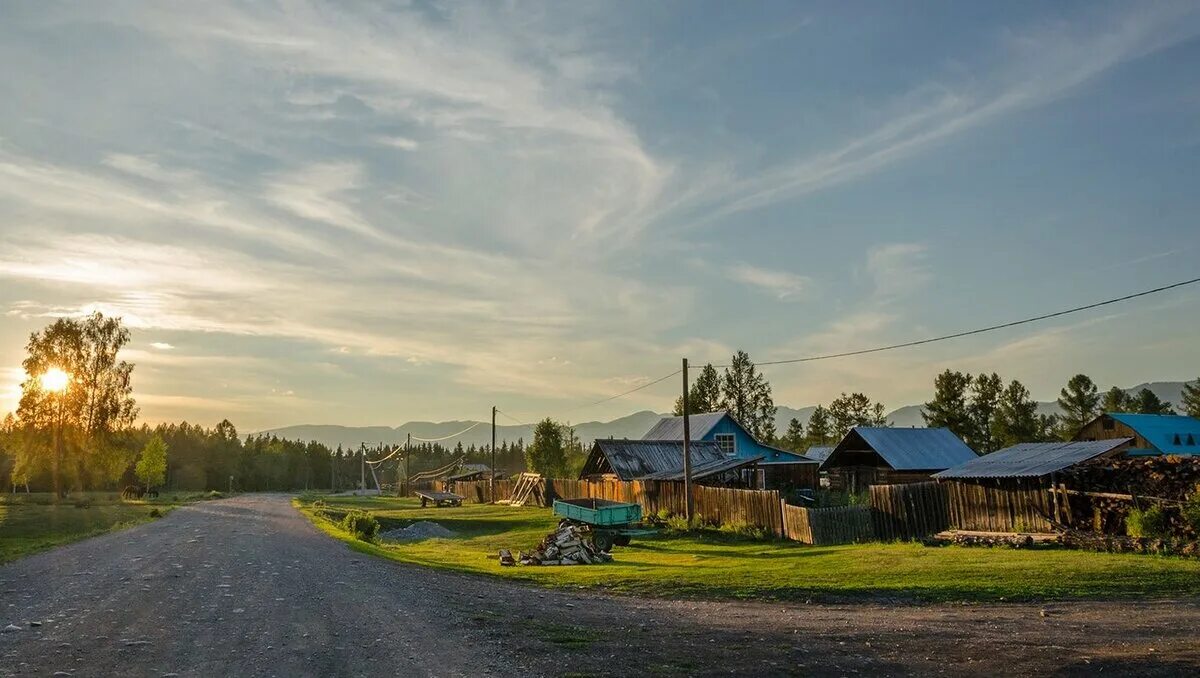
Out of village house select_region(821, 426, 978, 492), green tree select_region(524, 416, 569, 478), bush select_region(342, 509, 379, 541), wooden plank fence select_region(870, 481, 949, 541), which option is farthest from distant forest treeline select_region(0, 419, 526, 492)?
wooden plank fence select_region(870, 481, 949, 541)

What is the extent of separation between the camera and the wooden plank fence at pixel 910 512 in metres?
29.1

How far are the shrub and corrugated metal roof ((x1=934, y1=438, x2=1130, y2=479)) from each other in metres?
4.33

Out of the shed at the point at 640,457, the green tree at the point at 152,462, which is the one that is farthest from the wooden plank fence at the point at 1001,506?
the green tree at the point at 152,462

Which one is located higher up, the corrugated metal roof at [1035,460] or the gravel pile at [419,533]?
the corrugated metal roof at [1035,460]

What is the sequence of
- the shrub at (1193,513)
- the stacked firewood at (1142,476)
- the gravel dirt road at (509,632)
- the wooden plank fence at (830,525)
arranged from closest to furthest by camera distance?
the gravel dirt road at (509,632) < the shrub at (1193,513) < the stacked firewood at (1142,476) < the wooden plank fence at (830,525)

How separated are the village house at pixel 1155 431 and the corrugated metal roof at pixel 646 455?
101 ft

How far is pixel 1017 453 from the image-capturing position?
31.5m

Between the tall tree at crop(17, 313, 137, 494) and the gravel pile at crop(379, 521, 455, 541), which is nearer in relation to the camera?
the gravel pile at crop(379, 521, 455, 541)

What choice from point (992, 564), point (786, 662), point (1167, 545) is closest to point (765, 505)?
point (992, 564)

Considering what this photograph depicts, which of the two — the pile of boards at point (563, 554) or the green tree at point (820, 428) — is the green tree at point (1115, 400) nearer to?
the green tree at point (820, 428)

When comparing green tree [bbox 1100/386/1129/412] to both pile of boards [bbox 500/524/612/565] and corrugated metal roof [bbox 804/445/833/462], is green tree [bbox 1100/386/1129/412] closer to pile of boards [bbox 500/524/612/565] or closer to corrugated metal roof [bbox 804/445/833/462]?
corrugated metal roof [bbox 804/445/833/462]

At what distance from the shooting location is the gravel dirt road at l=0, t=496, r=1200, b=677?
10.5 metres

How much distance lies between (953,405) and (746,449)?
29.5 m

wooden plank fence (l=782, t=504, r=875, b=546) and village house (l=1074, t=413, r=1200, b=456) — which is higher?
village house (l=1074, t=413, r=1200, b=456)
